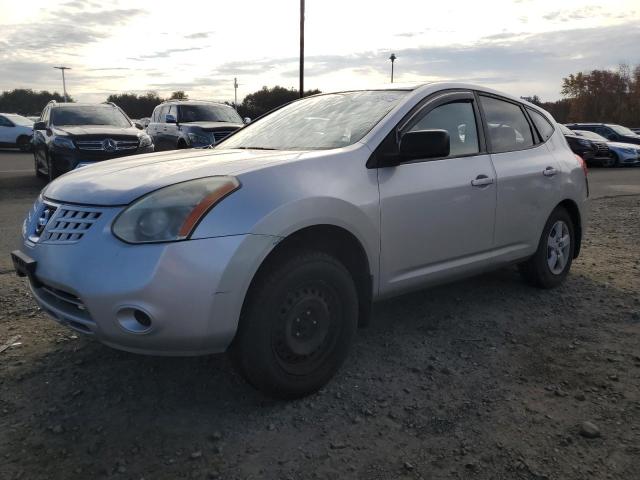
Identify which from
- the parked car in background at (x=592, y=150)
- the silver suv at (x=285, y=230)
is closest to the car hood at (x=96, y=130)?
the silver suv at (x=285, y=230)

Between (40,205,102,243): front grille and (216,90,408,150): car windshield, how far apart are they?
1.31m

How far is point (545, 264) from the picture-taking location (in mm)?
4703

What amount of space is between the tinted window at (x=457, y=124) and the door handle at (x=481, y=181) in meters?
0.19

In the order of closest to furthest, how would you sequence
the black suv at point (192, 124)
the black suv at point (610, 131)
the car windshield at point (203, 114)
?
1. the black suv at point (192, 124)
2. the car windshield at point (203, 114)
3. the black suv at point (610, 131)

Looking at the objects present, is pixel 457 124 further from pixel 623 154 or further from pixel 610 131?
pixel 610 131

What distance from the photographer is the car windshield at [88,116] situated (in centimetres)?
1155

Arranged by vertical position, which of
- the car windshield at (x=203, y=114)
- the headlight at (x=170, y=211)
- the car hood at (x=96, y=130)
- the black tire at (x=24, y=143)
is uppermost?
the car windshield at (x=203, y=114)

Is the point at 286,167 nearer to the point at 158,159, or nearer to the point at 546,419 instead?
the point at 158,159

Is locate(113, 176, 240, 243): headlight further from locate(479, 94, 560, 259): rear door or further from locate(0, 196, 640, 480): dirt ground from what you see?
locate(479, 94, 560, 259): rear door

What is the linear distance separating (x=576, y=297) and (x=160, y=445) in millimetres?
3539

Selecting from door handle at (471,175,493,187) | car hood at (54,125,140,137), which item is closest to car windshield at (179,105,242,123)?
car hood at (54,125,140,137)

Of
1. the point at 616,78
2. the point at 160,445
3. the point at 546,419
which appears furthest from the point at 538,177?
the point at 616,78

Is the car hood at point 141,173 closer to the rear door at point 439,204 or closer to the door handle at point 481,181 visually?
the rear door at point 439,204

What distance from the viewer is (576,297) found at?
185 inches
